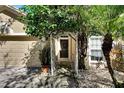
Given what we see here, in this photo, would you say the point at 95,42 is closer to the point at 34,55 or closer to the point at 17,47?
the point at 34,55

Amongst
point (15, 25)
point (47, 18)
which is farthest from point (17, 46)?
point (47, 18)

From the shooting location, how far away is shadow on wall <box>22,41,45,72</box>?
19.8m

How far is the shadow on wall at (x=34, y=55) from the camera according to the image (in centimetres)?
1978

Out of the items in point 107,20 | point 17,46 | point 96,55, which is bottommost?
point 96,55

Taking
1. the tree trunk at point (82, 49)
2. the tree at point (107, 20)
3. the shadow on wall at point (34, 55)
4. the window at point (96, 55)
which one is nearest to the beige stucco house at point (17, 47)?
the shadow on wall at point (34, 55)

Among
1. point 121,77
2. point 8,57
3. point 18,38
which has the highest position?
point 18,38

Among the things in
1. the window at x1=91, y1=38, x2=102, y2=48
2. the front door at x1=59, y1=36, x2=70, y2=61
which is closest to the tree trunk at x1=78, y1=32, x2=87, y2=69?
the window at x1=91, y1=38, x2=102, y2=48

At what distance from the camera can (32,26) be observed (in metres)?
13.9

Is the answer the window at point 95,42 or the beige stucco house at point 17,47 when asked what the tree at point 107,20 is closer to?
the window at point 95,42

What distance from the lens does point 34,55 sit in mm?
19875

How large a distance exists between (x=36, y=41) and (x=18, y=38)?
4.34 ft

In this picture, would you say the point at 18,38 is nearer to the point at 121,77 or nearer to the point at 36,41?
the point at 36,41

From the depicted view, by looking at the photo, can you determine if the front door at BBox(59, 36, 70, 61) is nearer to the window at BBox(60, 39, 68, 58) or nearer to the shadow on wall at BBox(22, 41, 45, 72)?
the window at BBox(60, 39, 68, 58)
